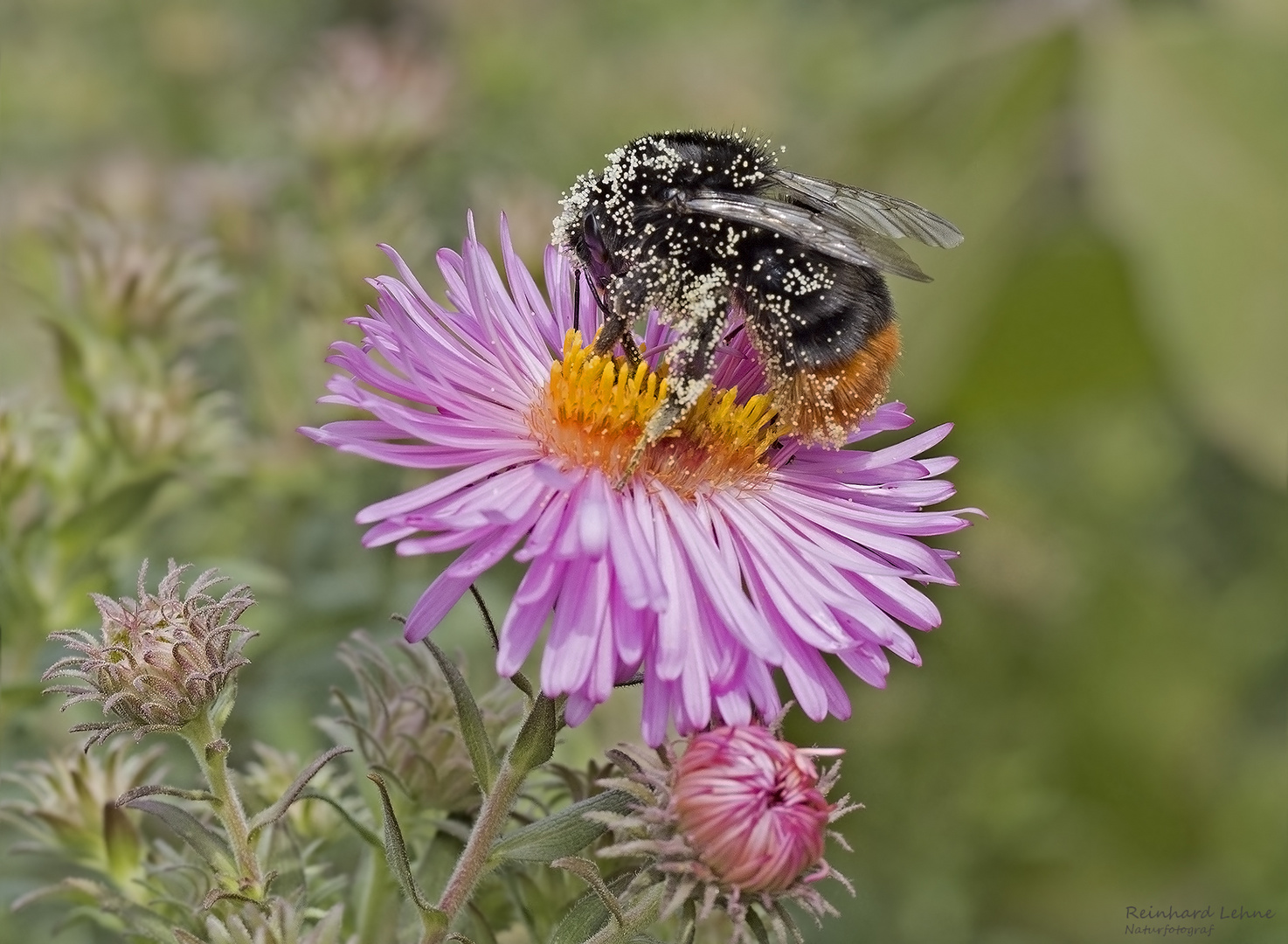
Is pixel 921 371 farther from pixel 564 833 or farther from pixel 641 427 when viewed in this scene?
pixel 564 833

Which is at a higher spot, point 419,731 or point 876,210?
point 876,210

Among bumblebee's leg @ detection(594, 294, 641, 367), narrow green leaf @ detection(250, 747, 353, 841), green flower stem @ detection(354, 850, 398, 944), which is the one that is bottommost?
green flower stem @ detection(354, 850, 398, 944)

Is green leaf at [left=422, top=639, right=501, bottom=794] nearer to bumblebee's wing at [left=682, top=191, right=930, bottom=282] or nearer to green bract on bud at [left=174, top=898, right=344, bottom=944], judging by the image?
green bract on bud at [left=174, top=898, right=344, bottom=944]

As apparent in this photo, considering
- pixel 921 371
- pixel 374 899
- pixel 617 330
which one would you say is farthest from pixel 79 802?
pixel 921 371

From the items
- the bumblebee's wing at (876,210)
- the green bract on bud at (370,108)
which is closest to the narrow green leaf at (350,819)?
the bumblebee's wing at (876,210)

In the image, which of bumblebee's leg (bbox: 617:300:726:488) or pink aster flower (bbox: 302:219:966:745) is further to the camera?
bumblebee's leg (bbox: 617:300:726:488)

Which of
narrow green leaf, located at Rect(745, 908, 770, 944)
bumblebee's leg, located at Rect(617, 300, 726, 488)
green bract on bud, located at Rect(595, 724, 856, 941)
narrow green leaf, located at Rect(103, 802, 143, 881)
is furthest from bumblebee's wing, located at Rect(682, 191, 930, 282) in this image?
narrow green leaf, located at Rect(103, 802, 143, 881)
